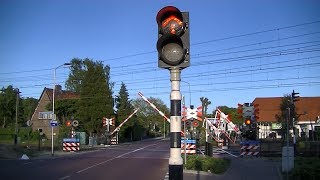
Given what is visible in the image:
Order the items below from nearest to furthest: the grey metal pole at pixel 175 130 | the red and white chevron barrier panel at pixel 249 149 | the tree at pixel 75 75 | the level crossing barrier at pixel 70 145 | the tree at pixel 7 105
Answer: the grey metal pole at pixel 175 130 → the red and white chevron barrier panel at pixel 249 149 → the level crossing barrier at pixel 70 145 → the tree at pixel 75 75 → the tree at pixel 7 105

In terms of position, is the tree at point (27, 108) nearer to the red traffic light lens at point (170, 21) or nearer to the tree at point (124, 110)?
the tree at point (124, 110)

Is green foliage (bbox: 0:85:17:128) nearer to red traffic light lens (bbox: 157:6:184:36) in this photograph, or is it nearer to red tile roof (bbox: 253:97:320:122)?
red tile roof (bbox: 253:97:320:122)

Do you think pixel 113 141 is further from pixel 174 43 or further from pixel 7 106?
pixel 174 43

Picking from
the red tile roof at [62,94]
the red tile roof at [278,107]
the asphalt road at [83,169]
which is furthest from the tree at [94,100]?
the red tile roof at [278,107]

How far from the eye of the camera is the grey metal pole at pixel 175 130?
22.4ft

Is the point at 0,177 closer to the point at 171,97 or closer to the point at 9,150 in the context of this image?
the point at 171,97

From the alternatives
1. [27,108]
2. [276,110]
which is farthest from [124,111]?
[27,108]

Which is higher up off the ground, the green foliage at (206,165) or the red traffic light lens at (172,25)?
the red traffic light lens at (172,25)

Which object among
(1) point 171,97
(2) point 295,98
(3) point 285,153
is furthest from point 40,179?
(2) point 295,98

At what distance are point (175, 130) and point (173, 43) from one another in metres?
1.27

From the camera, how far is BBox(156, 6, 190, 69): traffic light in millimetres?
6750

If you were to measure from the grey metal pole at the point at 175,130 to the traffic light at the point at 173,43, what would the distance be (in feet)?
0.59

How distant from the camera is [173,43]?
677 cm

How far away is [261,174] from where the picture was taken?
2119 centimetres
